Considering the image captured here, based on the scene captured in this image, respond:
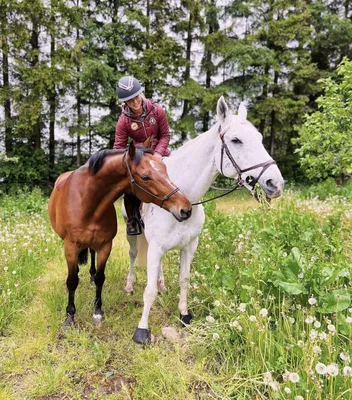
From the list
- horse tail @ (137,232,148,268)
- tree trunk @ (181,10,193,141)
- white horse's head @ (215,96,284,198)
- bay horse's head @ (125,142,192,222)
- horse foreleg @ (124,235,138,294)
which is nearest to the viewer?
white horse's head @ (215,96,284,198)

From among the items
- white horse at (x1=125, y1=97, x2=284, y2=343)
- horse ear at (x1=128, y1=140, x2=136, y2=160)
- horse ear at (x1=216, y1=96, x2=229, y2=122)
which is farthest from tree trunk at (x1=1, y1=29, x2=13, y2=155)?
horse ear at (x1=216, y1=96, x2=229, y2=122)

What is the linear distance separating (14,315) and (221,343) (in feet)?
7.77

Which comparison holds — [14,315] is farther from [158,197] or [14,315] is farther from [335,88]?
[335,88]

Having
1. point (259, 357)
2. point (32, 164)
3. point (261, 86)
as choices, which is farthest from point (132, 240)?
point (261, 86)

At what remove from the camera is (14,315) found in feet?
10.9

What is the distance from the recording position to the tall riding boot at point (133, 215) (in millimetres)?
3283

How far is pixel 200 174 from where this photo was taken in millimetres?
2746

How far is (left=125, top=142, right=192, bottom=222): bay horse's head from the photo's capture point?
7.88 ft

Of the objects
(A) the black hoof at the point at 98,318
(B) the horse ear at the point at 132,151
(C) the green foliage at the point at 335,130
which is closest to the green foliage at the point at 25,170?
(A) the black hoof at the point at 98,318

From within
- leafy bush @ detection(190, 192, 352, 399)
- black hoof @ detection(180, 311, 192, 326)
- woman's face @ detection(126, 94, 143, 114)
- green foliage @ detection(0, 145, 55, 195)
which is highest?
woman's face @ detection(126, 94, 143, 114)

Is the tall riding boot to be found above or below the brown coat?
below

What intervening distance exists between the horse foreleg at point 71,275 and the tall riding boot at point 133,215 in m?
0.63

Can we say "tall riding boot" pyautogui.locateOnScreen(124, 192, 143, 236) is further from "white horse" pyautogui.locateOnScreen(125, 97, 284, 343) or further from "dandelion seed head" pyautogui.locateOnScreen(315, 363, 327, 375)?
"dandelion seed head" pyautogui.locateOnScreen(315, 363, 327, 375)

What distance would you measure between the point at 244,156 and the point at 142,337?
6.61 ft
